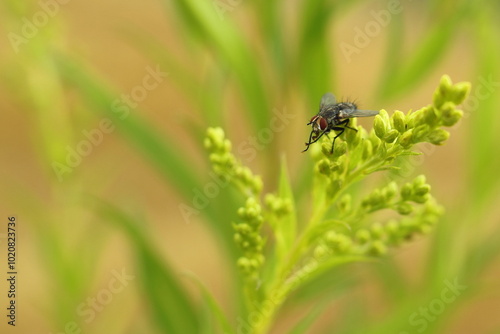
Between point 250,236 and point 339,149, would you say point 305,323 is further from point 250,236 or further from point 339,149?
point 339,149

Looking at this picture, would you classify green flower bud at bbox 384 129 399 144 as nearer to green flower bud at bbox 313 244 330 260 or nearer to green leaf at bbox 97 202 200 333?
green flower bud at bbox 313 244 330 260

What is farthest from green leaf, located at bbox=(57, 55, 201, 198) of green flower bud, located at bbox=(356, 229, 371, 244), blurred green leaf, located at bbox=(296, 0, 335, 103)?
green flower bud, located at bbox=(356, 229, 371, 244)

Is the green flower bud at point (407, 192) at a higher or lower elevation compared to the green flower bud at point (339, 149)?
lower

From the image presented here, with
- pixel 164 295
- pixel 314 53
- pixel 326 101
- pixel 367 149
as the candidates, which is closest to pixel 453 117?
pixel 367 149

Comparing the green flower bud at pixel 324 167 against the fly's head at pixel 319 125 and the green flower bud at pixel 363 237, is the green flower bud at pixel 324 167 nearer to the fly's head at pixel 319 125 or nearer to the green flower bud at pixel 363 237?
the fly's head at pixel 319 125

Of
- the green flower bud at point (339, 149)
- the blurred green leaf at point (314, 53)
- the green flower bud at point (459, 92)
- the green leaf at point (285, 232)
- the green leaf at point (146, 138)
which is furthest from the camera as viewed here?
the green leaf at point (146, 138)

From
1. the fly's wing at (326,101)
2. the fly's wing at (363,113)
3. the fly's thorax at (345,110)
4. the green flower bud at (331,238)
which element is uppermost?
the fly's wing at (326,101)

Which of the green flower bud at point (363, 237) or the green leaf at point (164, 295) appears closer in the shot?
the green flower bud at point (363, 237)

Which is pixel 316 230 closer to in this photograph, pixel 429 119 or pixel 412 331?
pixel 429 119

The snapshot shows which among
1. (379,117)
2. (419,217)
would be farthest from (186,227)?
(379,117)

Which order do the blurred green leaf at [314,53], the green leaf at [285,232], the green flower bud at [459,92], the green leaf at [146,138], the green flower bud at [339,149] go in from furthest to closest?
the green leaf at [146,138]
the blurred green leaf at [314,53]
the green leaf at [285,232]
the green flower bud at [339,149]
the green flower bud at [459,92]

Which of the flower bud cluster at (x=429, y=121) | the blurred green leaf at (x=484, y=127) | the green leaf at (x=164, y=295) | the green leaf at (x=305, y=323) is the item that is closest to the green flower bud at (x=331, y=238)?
the green leaf at (x=305, y=323)
